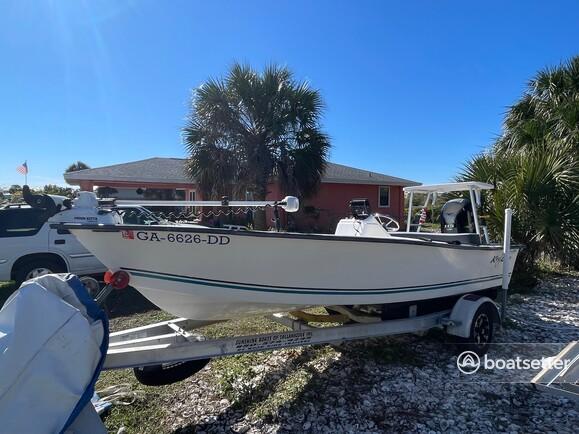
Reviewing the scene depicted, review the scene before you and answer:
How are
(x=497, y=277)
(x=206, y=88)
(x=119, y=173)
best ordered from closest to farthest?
(x=497, y=277) < (x=206, y=88) < (x=119, y=173)

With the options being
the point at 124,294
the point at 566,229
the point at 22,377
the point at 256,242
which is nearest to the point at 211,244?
the point at 256,242

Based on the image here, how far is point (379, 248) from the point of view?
3850 millimetres

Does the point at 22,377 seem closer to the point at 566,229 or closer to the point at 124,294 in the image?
the point at 124,294

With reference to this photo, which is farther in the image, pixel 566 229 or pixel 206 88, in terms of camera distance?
pixel 206 88

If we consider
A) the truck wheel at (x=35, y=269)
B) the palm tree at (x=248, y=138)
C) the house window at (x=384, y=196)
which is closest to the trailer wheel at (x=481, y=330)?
the truck wheel at (x=35, y=269)

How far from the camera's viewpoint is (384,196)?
22984 millimetres

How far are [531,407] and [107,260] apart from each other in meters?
3.88

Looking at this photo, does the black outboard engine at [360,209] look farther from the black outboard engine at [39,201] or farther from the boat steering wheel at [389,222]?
the black outboard engine at [39,201]

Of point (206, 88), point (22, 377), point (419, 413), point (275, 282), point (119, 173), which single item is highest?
point (206, 88)

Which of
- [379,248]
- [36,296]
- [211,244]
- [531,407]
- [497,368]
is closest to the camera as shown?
[36,296]

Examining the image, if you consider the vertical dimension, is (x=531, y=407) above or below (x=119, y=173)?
below
